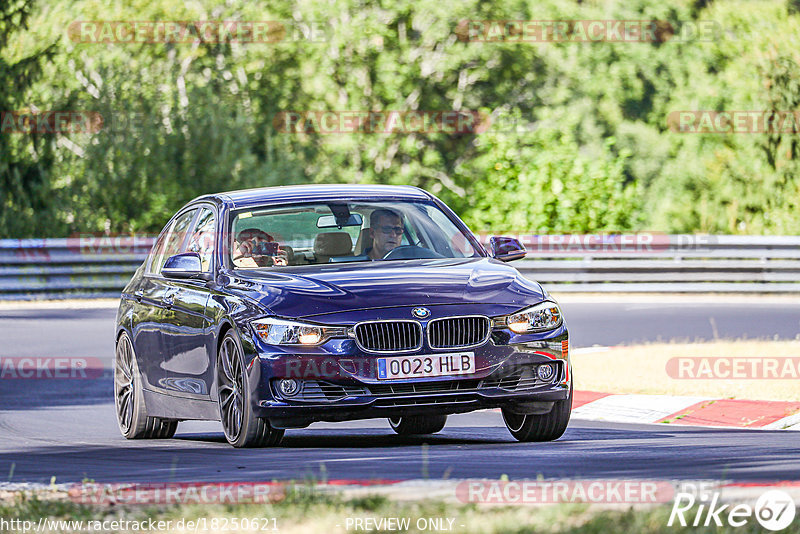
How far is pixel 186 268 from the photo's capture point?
9.76 metres

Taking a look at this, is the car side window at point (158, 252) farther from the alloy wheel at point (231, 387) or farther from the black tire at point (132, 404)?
the alloy wheel at point (231, 387)

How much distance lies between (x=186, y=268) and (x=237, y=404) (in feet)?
3.59

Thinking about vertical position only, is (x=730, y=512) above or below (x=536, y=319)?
A: above

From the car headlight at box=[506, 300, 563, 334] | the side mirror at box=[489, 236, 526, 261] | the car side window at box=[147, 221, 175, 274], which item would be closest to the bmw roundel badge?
the car headlight at box=[506, 300, 563, 334]

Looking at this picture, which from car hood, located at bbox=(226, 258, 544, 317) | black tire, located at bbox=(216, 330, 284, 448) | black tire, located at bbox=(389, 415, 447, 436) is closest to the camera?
car hood, located at bbox=(226, 258, 544, 317)

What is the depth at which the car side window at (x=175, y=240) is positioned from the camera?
432 inches

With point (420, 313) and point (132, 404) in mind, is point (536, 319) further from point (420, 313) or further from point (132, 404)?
point (132, 404)

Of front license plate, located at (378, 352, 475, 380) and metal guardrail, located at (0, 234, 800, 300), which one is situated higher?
front license plate, located at (378, 352, 475, 380)

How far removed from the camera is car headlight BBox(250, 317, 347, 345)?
863 cm

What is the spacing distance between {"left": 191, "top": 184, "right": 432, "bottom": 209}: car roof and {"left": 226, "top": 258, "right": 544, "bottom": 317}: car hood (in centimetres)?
78

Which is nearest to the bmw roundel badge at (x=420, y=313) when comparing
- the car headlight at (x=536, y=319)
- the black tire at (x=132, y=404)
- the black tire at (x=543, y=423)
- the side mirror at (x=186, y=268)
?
the car headlight at (x=536, y=319)

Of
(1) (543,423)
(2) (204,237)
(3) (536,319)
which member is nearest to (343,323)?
(3) (536,319)

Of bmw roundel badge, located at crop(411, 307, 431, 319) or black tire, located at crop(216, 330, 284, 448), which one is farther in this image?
black tire, located at crop(216, 330, 284, 448)

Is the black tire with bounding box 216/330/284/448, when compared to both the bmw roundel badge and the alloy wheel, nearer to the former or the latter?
the alloy wheel
